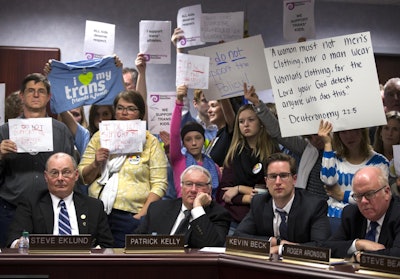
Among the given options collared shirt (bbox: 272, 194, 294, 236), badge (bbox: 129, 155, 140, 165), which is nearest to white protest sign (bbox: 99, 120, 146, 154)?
badge (bbox: 129, 155, 140, 165)

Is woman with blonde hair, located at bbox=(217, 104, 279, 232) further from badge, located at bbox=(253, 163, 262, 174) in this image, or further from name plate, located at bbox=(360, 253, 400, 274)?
name plate, located at bbox=(360, 253, 400, 274)

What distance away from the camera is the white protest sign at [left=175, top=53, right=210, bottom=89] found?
4.65 metres

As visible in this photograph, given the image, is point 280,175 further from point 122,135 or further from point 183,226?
point 122,135

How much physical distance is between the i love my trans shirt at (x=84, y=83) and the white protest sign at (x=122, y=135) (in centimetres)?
50

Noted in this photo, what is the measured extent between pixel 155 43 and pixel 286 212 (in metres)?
1.84

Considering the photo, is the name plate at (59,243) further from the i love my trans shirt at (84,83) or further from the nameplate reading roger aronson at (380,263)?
the i love my trans shirt at (84,83)

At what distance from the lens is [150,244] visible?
3.17 metres

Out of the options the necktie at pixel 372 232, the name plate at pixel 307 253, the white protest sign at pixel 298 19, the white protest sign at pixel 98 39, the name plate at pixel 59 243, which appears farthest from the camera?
the white protest sign at pixel 98 39

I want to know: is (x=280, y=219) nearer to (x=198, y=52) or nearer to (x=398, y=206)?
(x=398, y=206)

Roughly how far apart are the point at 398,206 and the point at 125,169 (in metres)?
1.78

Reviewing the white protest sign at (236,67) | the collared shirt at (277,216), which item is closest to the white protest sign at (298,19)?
the white protest sign at (236,67)

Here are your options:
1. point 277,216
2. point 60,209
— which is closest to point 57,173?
point 60,209

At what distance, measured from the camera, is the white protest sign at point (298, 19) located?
4781 mm

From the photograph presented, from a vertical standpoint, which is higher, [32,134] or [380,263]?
[32,134]
